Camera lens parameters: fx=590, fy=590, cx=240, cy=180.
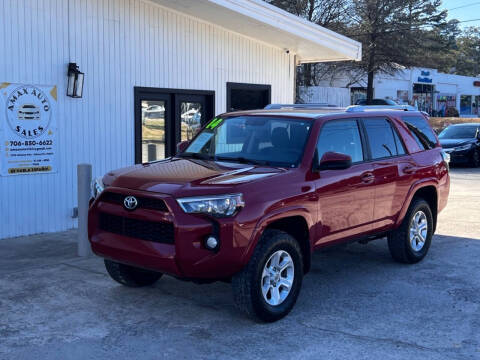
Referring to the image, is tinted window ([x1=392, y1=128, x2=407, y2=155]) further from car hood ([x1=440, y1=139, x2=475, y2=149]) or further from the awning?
car hood ([x1=440, y1=139, x2=475, y2=149])

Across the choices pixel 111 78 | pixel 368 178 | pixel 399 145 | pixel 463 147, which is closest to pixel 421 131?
pixel 399 145

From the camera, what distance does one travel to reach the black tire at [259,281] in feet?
16.4

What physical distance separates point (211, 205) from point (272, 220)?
0.61 m

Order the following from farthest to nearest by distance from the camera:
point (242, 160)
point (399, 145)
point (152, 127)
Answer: point (152, 127)
point (399, 145)
point (242, 160)

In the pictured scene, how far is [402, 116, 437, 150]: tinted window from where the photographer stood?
7.56 m

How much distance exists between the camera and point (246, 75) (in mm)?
12211

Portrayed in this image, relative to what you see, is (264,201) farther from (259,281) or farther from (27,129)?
(27,129)

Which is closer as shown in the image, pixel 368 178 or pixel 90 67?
pixel 368 178

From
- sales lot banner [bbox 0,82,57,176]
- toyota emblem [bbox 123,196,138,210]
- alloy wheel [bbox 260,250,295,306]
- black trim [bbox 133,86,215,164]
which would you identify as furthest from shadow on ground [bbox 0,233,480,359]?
black trim [bbox 133,86,215,164]

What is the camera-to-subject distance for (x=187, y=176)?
5.27m

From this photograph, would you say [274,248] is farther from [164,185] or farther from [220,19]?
[220,19]

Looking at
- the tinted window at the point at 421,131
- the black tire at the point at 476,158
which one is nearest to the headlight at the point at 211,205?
the tinted window at the point at 421,131

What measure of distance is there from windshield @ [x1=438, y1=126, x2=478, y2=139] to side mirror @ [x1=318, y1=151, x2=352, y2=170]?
16029 millimetres

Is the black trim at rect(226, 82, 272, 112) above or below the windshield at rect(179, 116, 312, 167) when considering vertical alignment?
above
